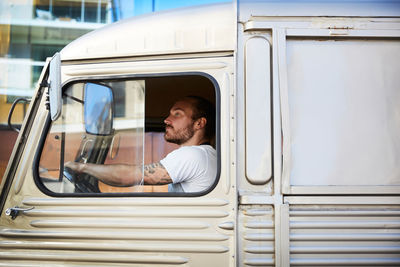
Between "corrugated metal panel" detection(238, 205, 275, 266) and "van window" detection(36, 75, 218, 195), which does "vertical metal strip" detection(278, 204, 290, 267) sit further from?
"van window" detection(36, 75, 218, 195)

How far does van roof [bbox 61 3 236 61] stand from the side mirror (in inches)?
8.5

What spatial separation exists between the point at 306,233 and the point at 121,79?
1.38 meters

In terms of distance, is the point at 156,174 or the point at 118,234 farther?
the point at 156,174

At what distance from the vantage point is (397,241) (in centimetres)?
219

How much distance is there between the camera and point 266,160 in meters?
2.24

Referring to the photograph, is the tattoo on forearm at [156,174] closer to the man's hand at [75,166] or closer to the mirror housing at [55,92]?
the man's hand at [75,166]

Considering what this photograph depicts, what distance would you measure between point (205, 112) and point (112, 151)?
28.1 inches

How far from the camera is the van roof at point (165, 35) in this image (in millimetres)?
2369

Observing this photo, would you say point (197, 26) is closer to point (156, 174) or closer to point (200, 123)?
point (200, 123)

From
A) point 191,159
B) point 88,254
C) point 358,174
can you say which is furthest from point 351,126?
point 88,254

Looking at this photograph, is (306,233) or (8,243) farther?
(8,243)

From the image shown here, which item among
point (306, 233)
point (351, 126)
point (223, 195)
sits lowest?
point (306, 233)

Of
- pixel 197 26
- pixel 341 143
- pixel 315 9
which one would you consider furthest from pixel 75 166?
pixel 315 9

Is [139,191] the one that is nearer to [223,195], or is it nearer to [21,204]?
[223,195]
